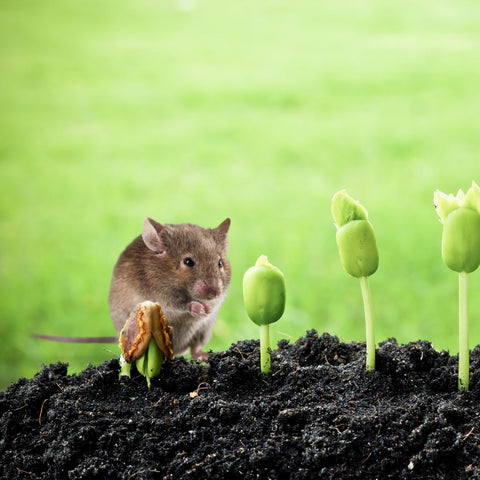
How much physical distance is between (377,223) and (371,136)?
2.73 feet

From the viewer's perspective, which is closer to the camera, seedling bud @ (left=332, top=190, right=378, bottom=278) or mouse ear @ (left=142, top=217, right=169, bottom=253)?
seedling bud @ (left=332, top=190, right=378, bottom=278)

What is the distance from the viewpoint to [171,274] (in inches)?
43.4

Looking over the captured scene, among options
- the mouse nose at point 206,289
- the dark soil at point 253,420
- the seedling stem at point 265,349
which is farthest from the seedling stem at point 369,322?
the mouse nose at point 206,289

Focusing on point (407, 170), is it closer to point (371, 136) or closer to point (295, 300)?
point (371, 136)

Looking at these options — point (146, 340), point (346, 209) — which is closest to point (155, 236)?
point (146, 340)

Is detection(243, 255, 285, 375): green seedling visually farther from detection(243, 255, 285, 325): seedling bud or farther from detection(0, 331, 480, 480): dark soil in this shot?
detection(0, 331, 480, 480): dark soil

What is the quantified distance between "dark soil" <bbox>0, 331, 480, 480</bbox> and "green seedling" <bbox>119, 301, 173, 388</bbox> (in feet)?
0.11

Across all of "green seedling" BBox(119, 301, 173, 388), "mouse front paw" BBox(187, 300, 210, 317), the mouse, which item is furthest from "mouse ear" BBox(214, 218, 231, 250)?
"green seedling" BBox(119, 301, 173, 388)

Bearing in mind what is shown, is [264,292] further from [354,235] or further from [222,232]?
[222,232]

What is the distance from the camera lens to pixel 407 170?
10.6ft

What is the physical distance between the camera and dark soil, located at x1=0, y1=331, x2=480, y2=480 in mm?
788

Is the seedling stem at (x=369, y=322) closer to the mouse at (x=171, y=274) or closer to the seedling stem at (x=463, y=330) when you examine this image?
the seedling stem at (x=463, y=330)

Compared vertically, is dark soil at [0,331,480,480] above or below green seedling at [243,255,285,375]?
below

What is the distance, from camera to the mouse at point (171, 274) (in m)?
1.10
